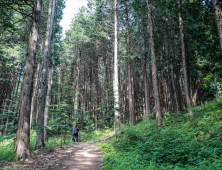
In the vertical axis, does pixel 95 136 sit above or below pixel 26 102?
below

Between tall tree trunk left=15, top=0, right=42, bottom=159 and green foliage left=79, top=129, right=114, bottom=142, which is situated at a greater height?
tall tree trunk left=15, top=0, right=42, bottom=159

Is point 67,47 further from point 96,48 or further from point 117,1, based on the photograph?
point 117,1

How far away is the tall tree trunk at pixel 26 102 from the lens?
5.83 metres

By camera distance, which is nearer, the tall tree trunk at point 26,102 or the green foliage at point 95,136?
the tall tree trunk at point 26,102

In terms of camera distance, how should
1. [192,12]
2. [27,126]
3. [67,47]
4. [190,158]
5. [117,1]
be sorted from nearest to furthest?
1. [190,158]
2. [27,126]
3. [192,12]
4. [117,1]
5. [67,47]

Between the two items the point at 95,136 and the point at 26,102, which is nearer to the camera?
the point at 26,102

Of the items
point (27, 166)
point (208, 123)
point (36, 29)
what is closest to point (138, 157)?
point (27, 166)

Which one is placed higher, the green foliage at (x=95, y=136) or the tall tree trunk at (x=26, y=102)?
the tall tree trunk at (x=26, y=102)

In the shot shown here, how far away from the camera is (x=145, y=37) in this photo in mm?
16250

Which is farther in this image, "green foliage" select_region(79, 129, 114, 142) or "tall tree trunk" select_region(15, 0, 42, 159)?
"green foliage" select_region(79, 129, 114, 142)

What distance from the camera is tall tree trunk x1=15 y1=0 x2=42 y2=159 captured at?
5.83m

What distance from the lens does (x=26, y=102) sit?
249 inches

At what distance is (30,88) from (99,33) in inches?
422

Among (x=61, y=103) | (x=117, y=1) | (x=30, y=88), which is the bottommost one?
(x=61, y=103)
